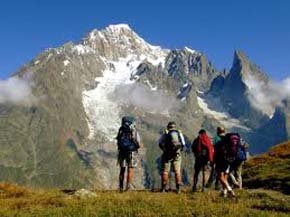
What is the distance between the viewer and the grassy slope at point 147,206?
69.4ft

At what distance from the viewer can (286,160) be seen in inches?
1668

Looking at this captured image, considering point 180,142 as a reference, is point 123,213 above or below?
below

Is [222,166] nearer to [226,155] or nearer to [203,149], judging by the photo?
[226,155]

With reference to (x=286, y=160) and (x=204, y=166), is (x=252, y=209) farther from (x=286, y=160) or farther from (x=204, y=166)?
(x=286, y=160)

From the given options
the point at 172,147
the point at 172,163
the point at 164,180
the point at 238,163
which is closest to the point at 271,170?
the point at 238,163

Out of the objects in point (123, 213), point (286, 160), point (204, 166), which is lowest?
point (123, 213)

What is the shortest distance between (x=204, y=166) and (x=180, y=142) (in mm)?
2461

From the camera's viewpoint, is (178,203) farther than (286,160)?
No

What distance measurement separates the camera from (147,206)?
74.4 ft

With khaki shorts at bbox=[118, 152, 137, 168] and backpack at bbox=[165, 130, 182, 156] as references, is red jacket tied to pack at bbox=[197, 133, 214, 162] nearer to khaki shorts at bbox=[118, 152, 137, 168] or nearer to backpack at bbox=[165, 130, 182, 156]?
backpack at bbox=[165, 130, 182, 156]

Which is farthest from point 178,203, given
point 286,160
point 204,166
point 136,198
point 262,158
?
point 262,158

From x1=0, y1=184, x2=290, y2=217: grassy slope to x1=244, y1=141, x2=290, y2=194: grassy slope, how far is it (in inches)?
269

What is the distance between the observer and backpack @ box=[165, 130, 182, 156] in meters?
30.0

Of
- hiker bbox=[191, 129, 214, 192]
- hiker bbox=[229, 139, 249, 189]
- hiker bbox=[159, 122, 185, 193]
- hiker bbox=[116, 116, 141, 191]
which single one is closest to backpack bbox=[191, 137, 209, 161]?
hiker bbox=[191, 129, 214, 192]
